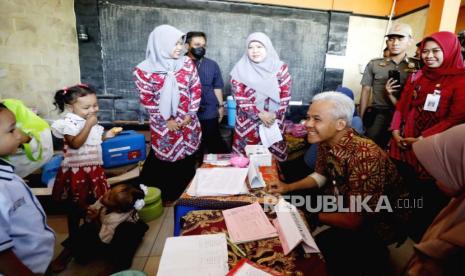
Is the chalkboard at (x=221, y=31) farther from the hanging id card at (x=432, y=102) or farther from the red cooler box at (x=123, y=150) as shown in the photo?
the hanging id card at (x=432, y=102)

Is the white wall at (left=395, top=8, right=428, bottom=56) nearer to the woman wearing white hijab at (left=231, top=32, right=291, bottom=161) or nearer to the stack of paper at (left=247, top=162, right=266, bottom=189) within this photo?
the woman wearing white hijab at (left=231, top=32, right=291, bottom=161)

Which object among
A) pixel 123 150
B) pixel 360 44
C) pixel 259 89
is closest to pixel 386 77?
pixel 259 89

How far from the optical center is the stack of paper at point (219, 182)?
130cm

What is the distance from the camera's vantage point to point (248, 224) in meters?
1.07

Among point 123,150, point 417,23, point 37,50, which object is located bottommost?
point 123,150

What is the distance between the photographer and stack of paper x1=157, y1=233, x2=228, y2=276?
82cm

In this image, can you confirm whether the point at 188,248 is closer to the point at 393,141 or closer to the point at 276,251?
the point at 276,251

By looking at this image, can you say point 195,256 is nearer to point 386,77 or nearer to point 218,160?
point 218,160

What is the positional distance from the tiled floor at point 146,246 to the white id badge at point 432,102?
2.28 m

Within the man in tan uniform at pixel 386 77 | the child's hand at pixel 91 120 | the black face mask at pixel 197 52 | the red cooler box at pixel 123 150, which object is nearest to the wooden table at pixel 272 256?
the child's hand at pixel 91 120

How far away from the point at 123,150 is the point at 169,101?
2.48 ft

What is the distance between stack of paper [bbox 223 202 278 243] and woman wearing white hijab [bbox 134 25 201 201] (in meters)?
1.39

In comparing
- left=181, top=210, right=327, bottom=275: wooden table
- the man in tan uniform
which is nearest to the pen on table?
left=181, top=210, right=327, bottom=275: wooden table

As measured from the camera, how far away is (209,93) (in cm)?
282
